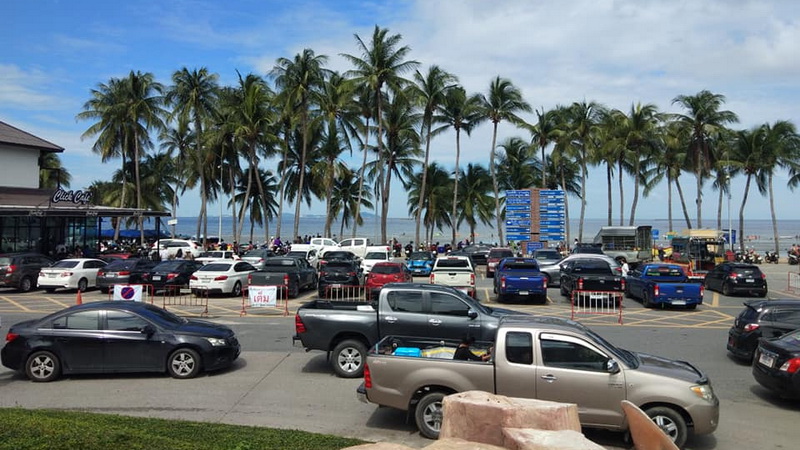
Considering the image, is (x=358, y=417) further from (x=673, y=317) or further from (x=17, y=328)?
(x=673, y=317)

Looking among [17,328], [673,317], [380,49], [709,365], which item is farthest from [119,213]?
[709,365]

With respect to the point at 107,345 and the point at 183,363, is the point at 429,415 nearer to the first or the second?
the point at 183,363

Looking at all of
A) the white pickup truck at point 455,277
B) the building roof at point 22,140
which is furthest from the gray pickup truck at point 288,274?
the building roof at point 22,140

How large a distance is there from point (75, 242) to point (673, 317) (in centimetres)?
3906

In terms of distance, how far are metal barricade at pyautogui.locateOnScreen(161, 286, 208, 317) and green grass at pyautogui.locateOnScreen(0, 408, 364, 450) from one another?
40.7ft

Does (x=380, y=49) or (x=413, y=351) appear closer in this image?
(x=413, y=351)

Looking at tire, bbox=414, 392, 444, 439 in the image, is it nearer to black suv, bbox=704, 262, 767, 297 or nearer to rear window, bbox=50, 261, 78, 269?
black suv, bbox=704, 262, 767, 297

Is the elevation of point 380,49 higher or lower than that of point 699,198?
higher

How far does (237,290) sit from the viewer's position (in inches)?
973

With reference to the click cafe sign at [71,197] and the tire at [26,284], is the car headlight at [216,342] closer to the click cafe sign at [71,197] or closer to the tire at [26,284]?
the tire at [26,284]

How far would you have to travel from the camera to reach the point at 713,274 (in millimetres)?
27562

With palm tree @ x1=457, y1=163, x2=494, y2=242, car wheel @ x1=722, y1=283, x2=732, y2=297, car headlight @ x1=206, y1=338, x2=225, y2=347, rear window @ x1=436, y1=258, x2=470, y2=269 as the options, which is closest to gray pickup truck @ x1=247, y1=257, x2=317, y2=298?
rear window @ x1=436, y1=258, x2=470, y2=269

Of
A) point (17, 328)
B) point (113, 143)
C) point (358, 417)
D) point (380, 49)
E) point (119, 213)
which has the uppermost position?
point (380, 49)

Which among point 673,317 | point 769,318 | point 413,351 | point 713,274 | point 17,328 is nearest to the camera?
point 413,351
